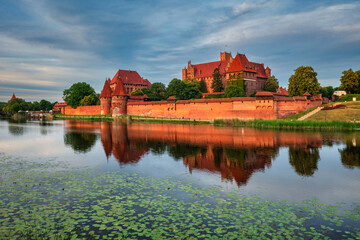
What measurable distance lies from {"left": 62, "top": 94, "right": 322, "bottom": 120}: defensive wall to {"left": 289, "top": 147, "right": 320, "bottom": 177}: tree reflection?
20242 millimetres

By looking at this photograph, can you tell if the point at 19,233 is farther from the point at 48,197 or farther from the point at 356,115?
the point at 356,115

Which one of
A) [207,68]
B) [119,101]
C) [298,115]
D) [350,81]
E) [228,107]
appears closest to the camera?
[298,115]

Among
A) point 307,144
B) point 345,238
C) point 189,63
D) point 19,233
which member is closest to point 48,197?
point 19,233

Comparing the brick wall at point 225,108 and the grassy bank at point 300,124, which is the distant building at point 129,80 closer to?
the brick wall at point 225,108

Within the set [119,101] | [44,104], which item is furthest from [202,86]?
[44,104]

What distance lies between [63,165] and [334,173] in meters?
9.19

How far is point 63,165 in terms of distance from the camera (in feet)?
31.5

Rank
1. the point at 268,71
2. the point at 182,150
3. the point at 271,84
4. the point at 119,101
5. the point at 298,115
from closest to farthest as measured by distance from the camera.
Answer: the point at 182,150 → the point at 298,115 → the point at 119,101 → the point at 271,84 → the point at 268,71

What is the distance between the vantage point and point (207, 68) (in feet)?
220

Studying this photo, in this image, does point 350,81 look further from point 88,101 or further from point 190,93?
point 88,101

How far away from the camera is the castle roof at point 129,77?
66625 mm

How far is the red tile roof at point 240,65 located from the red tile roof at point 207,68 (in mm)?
12724

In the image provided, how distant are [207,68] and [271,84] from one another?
20205 mm

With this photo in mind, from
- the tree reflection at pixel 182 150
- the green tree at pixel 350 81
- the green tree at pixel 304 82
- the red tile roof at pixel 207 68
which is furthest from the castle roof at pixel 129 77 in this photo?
the tree reflection at pixel 182 150
